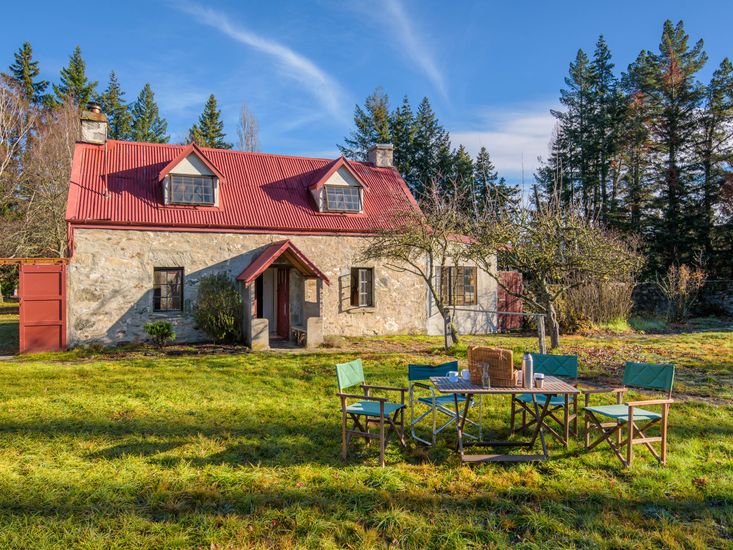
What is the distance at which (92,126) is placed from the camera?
1623 cm

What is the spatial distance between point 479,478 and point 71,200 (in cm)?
1417

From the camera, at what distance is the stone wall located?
14.1 meters

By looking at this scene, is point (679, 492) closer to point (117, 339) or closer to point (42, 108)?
point (117, 339)

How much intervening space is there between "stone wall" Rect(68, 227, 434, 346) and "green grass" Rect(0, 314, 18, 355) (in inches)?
78.7

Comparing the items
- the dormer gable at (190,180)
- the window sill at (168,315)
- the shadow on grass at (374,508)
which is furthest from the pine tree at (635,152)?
the shadow on grass at (374,508)

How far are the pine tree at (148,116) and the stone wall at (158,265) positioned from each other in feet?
104

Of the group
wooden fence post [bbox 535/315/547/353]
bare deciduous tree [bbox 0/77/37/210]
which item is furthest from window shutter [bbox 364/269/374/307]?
bare deciduous tree [bbox 0/77/37/210]

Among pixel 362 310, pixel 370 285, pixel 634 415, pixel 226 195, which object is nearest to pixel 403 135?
pixel 370 285

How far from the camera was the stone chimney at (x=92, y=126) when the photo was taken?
52.9ft

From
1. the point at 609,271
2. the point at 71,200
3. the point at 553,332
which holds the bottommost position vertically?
the point at 553,332

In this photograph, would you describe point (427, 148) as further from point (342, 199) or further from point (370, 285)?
Result: point (370, 285)

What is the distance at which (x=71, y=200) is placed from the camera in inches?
559

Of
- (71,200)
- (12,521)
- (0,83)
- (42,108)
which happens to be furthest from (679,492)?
(42,108)

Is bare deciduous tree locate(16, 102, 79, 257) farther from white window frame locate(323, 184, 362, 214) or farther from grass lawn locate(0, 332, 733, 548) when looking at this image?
grass lawn locate(0, 332, 733, 548)
